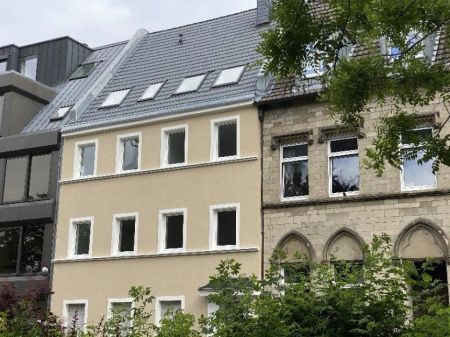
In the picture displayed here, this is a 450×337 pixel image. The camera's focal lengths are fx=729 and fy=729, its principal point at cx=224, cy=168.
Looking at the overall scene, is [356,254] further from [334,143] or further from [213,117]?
[213,117]

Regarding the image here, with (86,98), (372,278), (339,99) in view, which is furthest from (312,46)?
(86,98)

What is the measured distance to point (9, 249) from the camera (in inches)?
1102

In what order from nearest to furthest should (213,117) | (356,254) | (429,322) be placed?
(429,322) → (356,254) → (213,117)

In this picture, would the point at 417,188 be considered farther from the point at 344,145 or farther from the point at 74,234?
the point at 74,234

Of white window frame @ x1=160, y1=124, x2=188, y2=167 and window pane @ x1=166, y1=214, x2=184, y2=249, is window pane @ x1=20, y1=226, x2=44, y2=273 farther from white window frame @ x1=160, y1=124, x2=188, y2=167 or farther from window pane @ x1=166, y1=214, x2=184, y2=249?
white window frame @ x1=160, y1=124, x2=188, y2=167

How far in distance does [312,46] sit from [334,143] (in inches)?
486

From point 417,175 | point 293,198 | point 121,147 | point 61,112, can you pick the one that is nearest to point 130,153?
point 121,147

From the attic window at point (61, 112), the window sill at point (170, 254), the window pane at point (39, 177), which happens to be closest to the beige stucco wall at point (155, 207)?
the window sill at point (170, 254)

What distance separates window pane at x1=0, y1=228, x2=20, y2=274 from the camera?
2773 cm

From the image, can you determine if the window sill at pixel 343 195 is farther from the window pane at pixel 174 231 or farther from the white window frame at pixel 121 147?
the white window frame at pixel 121 147

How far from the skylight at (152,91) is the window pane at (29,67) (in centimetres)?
844

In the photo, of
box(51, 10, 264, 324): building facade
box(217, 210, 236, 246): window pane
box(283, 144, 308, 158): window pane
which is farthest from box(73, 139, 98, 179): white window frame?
box(283, 144, 308, 158): window pane

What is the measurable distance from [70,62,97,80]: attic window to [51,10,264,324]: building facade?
391cm

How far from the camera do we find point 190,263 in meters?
23.2
